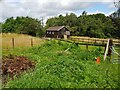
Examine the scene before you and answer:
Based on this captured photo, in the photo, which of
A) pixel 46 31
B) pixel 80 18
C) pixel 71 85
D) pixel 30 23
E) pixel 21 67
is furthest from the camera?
pixel 80 18

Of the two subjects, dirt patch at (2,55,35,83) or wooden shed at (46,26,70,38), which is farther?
wooden shed at (46,26,70,38)

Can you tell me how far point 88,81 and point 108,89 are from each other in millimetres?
612

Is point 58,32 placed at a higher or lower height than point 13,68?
higher

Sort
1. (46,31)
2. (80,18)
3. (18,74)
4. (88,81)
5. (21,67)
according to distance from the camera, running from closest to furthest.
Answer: (88,81) < (18,74) < (21,67) < (46,31) < (80,18)

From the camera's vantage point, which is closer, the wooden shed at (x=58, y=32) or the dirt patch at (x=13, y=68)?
the dirt patch at (x=13, y=68)

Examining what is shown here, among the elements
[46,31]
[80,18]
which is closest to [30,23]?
[46,31]

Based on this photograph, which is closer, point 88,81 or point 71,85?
point 71,85

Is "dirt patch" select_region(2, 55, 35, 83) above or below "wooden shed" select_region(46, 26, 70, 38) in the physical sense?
below

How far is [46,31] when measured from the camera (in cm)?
4794

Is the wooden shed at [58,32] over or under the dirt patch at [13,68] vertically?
over

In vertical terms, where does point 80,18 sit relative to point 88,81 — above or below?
above

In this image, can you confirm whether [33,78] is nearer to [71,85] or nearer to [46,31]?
[71,85]

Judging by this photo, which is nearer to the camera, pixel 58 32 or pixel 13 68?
pixel 13 68

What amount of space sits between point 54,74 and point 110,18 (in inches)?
2069
